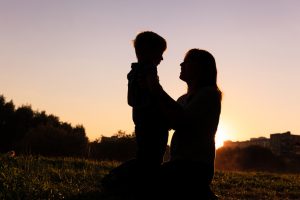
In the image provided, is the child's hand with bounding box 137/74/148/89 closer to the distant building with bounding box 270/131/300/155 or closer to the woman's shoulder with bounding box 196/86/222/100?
the woman's shoulder with bounding box 196/86/222/100

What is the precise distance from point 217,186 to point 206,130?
38.3 feet

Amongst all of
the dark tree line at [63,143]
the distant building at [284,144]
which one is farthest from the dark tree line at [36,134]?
the distant building at [284,144]

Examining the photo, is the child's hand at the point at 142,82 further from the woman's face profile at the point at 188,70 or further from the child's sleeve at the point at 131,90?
the woman's face profile at the point at 188,70

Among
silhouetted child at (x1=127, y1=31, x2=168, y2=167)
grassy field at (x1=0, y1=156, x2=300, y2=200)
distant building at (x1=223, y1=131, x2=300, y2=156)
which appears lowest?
grassy field at (x1=0, y1=156, x2=300, y2=200)

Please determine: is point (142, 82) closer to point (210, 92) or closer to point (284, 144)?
point (210, 92)

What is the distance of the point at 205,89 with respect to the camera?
535cm

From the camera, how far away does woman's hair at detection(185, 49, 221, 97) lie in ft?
18.0

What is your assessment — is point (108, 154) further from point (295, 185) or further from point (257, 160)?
point (257, 160)

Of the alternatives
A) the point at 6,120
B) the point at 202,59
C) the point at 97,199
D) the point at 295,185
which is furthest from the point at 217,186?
the point at 6,120

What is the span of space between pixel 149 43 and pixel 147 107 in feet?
2.14

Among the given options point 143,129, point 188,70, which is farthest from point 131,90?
point 188,70

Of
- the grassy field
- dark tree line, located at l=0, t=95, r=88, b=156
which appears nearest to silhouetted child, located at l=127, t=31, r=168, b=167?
the grassy field

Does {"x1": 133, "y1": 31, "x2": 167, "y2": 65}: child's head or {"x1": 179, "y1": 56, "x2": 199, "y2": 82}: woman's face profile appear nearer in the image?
{"x1": 133, "y1": 31, "x2": 167, "y2": 65}: child's head

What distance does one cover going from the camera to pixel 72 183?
1346 cm
